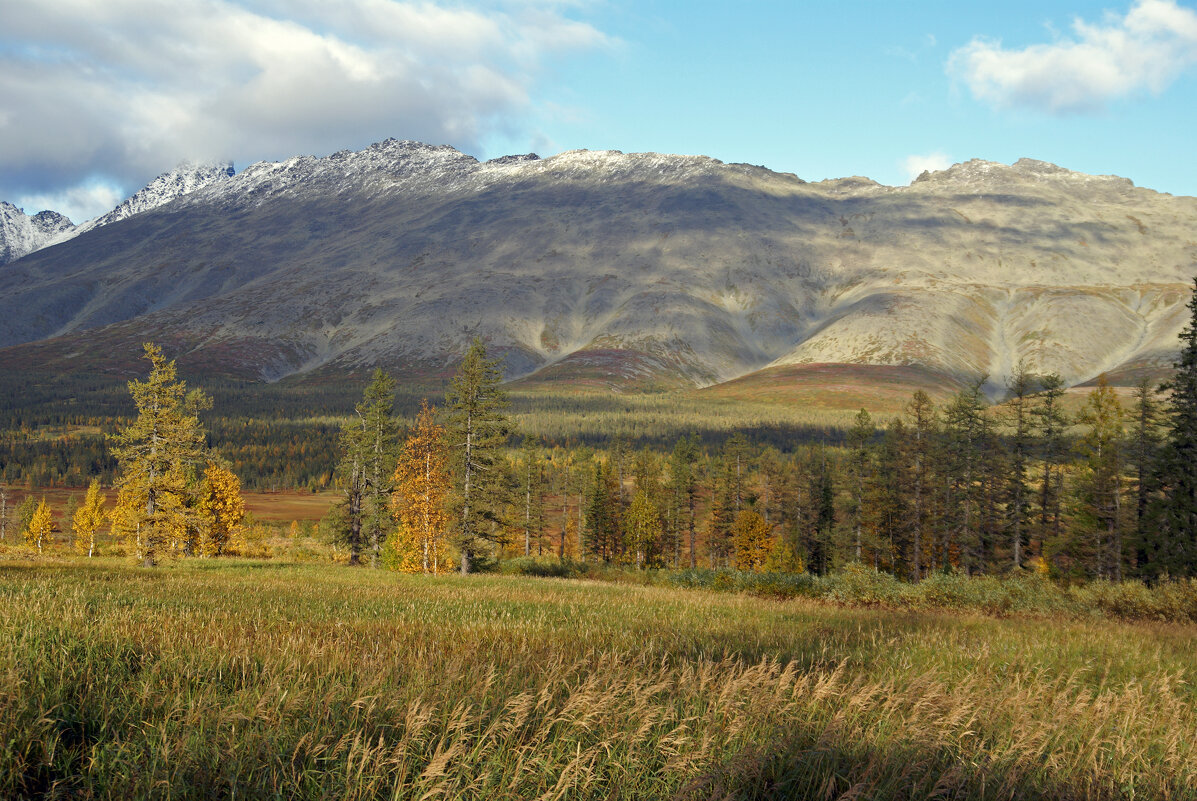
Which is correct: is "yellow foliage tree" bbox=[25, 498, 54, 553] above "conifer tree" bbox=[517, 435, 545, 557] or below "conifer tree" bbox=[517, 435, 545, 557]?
below

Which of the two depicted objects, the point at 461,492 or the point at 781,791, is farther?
the point at 461,492

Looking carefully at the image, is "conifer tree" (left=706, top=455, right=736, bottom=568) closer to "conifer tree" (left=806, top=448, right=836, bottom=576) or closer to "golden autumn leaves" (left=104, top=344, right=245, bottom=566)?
"conifer tree" (left=806, top=448, right=836, bottom=576)

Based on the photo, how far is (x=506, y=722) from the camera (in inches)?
165

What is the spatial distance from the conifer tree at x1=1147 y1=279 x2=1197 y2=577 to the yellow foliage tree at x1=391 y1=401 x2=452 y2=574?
138ft

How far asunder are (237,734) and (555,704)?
7.34 ft

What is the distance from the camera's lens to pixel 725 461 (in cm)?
8188

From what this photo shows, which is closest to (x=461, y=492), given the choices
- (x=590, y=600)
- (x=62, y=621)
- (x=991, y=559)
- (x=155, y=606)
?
(x=590, y=600)

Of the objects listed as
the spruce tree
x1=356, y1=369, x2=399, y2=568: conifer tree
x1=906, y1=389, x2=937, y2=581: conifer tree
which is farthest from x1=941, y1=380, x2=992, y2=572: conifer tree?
x1=356, y1=369, x2=399, y2=568: conifer tree

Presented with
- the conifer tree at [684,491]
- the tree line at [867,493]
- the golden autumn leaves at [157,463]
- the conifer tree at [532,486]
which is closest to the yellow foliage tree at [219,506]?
the tree line at [867,493]

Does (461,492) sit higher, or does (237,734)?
(237,734)

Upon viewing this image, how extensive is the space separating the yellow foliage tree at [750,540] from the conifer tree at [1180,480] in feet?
134

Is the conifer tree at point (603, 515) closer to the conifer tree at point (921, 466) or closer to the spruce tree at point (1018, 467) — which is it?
the conifer tree at point (921, 466)

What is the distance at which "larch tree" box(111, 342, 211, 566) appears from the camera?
93.3ft

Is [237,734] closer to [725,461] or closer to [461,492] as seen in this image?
[461,492]
